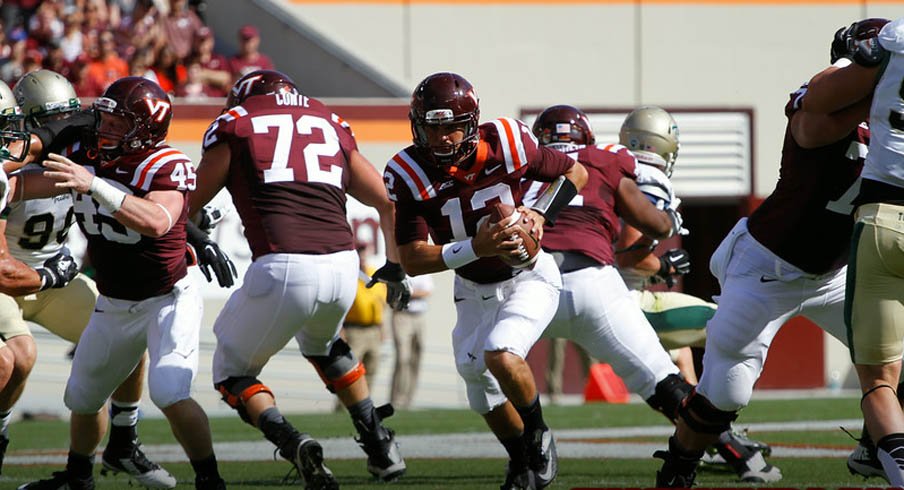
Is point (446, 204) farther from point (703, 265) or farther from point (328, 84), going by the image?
point (703, 265)

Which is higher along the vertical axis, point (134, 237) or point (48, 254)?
point (134, 237)

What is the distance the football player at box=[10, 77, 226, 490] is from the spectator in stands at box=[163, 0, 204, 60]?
29.3 ft

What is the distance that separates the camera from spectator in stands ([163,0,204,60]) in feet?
46.9

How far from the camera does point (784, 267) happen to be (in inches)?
197

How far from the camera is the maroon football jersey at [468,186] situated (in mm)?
5469

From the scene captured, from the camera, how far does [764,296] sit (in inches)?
197

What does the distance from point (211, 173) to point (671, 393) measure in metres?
2.23

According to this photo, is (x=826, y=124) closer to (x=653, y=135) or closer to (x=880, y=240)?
(x=880, y=240)

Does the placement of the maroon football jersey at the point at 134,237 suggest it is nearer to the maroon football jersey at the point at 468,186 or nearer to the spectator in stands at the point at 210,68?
the maroon football jersey at the point at 468,186

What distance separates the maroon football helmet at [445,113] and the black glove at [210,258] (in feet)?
3.57

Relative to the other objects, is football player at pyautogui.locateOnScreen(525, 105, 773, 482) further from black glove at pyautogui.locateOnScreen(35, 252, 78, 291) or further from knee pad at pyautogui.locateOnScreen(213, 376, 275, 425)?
black glove at pyautogui.locateOnScreen(35, 252, 78, 291)

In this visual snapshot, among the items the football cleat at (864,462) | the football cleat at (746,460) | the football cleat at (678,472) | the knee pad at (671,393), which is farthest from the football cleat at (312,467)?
the football cleat at (864,462)

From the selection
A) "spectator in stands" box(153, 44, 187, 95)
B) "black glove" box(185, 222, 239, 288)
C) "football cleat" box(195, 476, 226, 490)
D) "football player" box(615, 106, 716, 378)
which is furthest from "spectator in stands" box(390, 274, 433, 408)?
"football cleat" box(195, 476, 226, 490)

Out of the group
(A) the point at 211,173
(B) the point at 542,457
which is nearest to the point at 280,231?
(A) the point at 211,173
